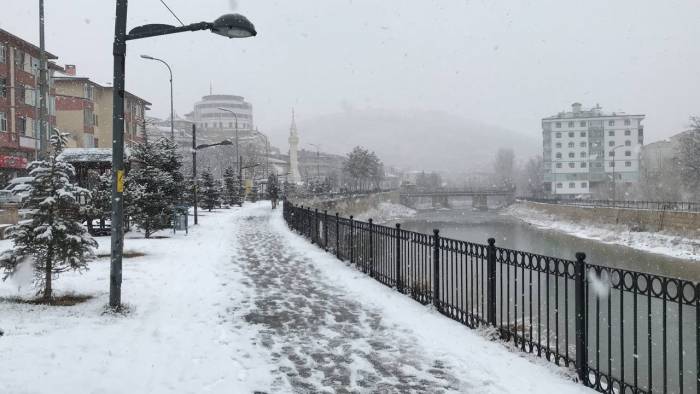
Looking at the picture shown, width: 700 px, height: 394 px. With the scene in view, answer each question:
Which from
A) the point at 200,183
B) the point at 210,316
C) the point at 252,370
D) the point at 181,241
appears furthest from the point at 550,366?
the point at 200,183

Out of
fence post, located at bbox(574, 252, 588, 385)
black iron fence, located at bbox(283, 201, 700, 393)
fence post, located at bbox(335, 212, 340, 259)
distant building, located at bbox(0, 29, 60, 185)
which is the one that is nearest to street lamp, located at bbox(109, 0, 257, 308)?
black iron fence, located at bbox(283, 201, 700, 393)

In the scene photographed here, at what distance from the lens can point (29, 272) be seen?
860cm

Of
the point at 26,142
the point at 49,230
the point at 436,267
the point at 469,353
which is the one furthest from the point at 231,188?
the point at 469,353

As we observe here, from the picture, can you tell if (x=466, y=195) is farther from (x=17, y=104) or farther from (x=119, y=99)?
(x=119, y=99)

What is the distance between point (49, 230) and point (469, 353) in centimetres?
670

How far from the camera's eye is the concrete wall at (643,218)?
36.3m

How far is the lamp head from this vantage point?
7691mm

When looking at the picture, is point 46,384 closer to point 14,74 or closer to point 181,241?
point 181,241

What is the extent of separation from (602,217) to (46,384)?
50991mm

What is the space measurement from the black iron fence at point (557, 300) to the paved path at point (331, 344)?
1.33m

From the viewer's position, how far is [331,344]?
6.91m

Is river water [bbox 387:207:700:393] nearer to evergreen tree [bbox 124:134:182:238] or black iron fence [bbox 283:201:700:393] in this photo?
black iron fence [bbox 283:201:700:393]

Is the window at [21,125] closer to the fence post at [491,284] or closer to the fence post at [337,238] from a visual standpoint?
the fence post at [337,238]

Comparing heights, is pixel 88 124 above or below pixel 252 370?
above
